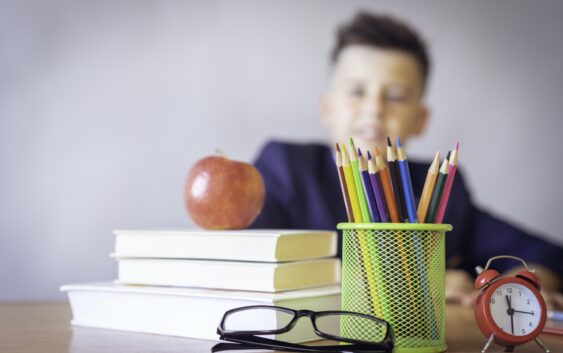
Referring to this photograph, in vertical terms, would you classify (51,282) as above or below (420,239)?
below

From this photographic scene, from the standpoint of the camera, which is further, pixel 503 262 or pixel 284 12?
pixel 284 12

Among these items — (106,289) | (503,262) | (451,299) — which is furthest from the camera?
(503,262)

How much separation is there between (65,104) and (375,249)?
105 cm

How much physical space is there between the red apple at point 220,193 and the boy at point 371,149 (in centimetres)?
58

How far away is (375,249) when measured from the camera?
0.49 m

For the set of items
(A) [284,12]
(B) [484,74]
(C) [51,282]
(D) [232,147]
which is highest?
(A) [284,12]

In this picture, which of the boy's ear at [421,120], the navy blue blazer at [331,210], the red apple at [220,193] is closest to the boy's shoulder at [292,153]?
the navy blue blazer at [331,210]

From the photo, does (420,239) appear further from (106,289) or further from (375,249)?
(106,289)

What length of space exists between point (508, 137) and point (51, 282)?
1.27 meters

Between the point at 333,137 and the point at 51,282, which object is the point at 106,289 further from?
the point at 333,137

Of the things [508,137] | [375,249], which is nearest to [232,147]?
[508,137]

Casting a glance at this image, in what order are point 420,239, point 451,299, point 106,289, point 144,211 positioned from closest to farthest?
1. point 420,239
2. point 106,289
3. point 451,299
4. point 144,211

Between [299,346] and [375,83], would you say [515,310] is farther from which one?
[375,83]

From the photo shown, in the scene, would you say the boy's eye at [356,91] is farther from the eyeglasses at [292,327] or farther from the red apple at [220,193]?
the eyeglasses at [292,327]
